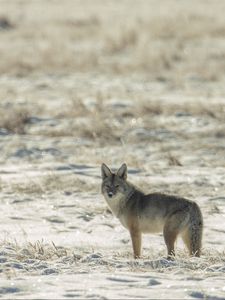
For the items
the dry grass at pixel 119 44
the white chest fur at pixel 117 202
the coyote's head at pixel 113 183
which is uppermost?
the dry grass at pixel 119 44

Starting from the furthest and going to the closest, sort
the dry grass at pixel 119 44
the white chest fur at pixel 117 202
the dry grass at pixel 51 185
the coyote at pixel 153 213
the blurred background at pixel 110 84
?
the dry grass at pixel 119 44 → the blurred background at pixel 110 84 → the dry grass at pixel 51 185 → the white chest fur at pixel 117 202 → the coyote at pixel 153 213

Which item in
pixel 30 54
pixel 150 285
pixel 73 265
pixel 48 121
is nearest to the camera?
pixel 150 285

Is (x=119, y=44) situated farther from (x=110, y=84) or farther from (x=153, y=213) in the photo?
(x=153, y=213)

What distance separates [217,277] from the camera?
6.82 m

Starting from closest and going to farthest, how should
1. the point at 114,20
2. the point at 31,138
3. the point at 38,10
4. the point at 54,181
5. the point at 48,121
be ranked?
the point at 54,181 → the point at 31,138 → the point at 48,121 → the point at 114,20 → the point at 38,10

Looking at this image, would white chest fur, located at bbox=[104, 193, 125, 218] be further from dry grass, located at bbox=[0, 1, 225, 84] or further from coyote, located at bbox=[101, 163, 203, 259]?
dry grass, located at bbox=[0, 1, 225, 84]

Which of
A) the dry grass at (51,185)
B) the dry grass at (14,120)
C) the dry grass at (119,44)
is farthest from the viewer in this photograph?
the dry grass at (119,44)

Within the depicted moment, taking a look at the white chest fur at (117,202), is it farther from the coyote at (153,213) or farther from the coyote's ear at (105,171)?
the coyote's ear at (105,171)

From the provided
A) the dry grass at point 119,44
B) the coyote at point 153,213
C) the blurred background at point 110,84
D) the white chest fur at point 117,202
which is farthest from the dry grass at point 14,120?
the white chest fur at point 117,202

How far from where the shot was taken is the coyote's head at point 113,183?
27.9 feet

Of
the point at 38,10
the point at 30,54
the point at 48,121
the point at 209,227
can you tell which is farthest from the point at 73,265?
the point at 38,10

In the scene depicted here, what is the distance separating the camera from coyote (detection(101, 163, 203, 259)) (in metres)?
7.84

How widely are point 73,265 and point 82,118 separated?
9.01 m

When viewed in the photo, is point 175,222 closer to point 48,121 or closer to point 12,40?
point 48,121
